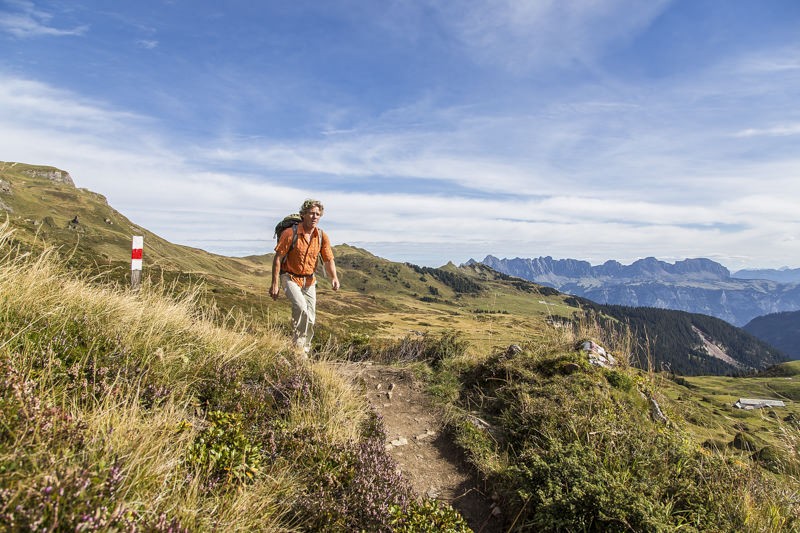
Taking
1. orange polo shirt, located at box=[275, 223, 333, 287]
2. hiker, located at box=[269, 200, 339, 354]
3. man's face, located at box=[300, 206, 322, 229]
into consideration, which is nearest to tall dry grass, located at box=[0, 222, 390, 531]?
hiker, located at box=[269, 200, 339, 354]

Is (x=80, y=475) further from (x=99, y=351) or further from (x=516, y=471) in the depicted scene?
(x=516, y=471)

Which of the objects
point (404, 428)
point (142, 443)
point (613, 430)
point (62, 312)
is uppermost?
point (62, 312)

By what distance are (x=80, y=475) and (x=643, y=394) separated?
8.40 meters

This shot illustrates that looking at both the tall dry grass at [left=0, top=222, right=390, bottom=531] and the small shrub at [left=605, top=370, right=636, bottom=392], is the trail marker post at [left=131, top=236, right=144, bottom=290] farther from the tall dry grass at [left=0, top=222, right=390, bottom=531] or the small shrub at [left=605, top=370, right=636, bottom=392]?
the small shrub at [left=605, top=370, right=636, bottom=392]

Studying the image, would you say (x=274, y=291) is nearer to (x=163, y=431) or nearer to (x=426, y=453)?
(x=426, y=453)

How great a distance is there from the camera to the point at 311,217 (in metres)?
8.59

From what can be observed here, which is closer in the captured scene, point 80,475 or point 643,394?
point 80,475

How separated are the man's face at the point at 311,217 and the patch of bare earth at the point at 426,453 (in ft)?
10.1

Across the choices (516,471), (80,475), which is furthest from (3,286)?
A: (516,471)

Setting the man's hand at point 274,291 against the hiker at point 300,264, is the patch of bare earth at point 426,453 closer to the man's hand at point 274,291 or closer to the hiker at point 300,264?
the hiker at point 300,264

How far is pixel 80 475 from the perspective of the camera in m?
2.10

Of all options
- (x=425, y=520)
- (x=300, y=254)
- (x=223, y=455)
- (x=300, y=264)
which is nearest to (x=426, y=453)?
(x=425, y=520)

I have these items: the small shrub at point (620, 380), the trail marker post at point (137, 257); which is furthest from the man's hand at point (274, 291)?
the small shrub at point (620, 380)

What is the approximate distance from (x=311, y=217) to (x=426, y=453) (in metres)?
5.11
